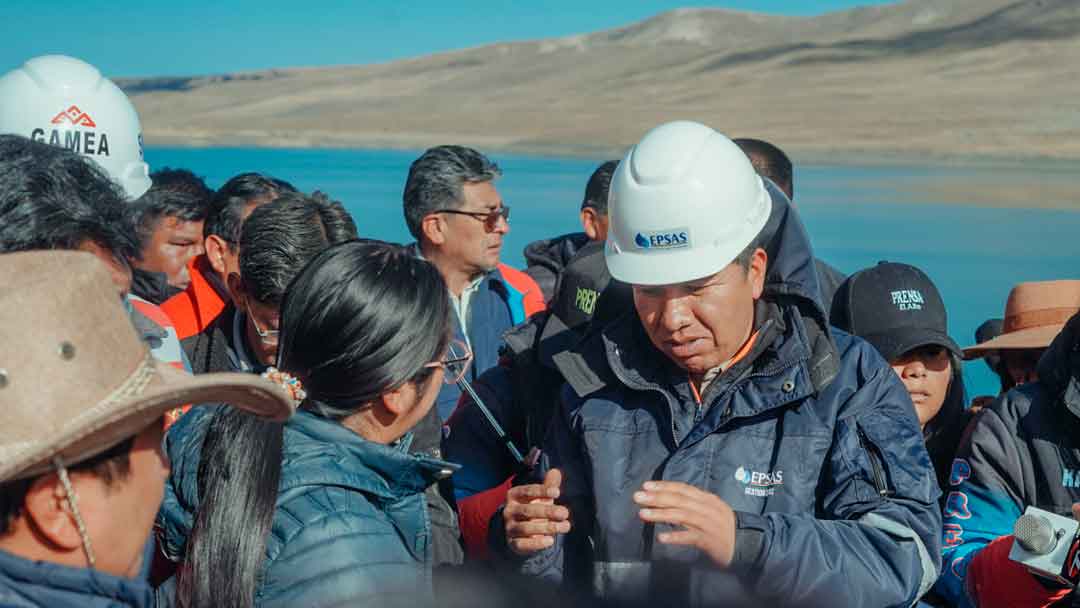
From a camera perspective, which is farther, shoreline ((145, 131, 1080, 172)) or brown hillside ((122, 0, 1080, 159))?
brown hillside ((122, 0, 1080, 159))

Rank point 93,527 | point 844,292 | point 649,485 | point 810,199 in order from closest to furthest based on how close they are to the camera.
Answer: point 93,527 < point 649,485 < point 844,292 < point 810,199

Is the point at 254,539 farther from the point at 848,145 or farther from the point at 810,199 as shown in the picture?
the point at 848,145

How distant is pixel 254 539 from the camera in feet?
6.15

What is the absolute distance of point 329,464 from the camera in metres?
1.95

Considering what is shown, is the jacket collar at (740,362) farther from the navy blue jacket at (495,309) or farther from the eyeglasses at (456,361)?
the navy blue jacket at (495,309)

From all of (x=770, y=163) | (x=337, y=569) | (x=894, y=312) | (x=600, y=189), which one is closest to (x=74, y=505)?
(x=337, y=569)

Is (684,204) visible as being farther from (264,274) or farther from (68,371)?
(264,274)

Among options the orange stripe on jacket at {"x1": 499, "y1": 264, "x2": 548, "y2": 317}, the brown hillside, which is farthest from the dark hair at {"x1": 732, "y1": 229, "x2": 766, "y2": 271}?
the brown hillside

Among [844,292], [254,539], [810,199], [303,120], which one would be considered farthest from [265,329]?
[303,120]

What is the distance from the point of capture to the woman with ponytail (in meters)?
1.88

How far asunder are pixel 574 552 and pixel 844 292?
1.54m

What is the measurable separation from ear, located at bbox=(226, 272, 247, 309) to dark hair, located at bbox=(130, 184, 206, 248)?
1.28 metres

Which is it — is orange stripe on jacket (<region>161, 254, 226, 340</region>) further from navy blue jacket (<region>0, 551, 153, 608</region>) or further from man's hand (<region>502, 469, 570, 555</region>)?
navy blue jacket (<region>0, 551, 153, 608</region>)

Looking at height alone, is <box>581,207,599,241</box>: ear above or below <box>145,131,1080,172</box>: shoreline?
above
